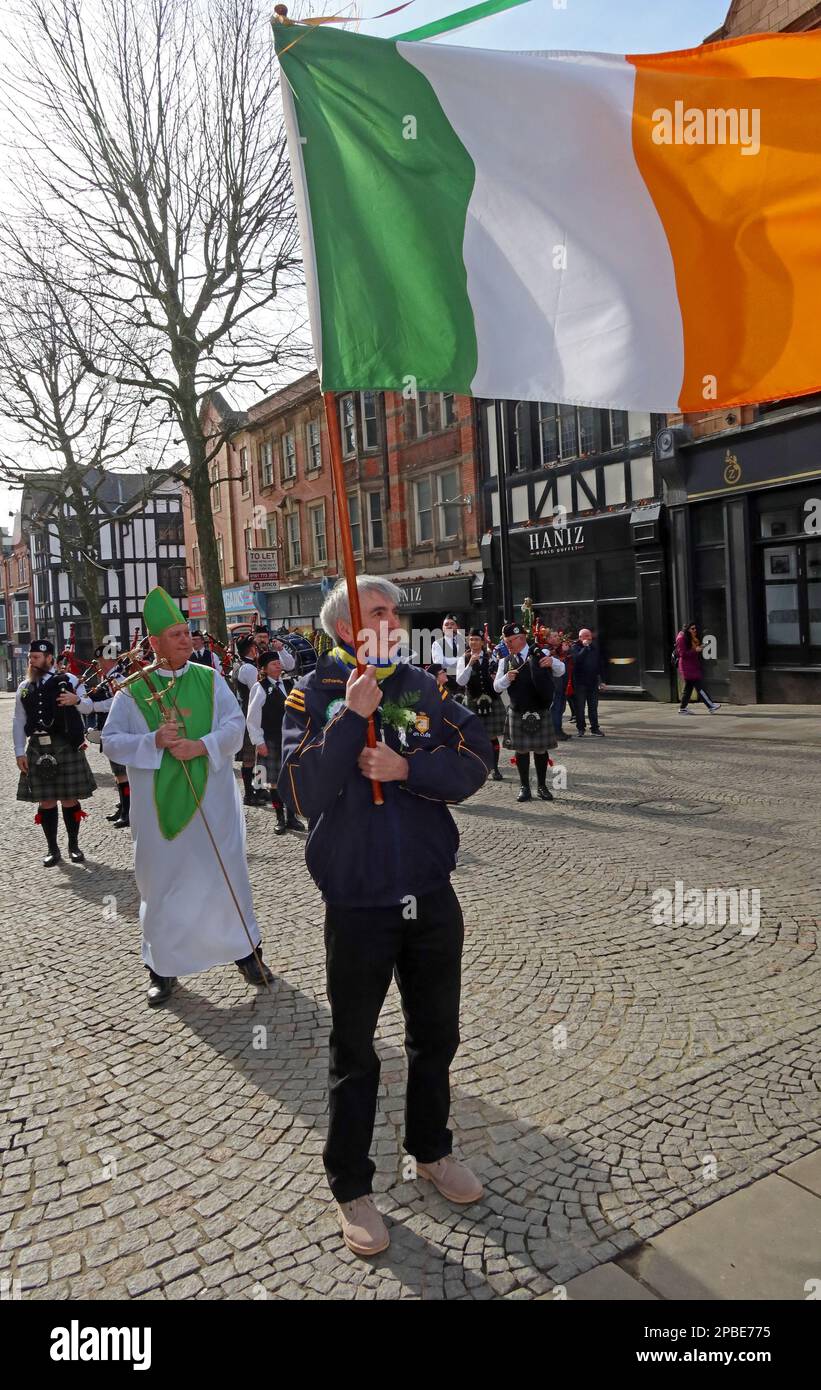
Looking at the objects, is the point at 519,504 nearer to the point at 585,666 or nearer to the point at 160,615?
the point at 585,666

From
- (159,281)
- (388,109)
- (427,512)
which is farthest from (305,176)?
(427,512)

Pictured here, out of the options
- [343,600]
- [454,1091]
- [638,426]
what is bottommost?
[454,1091]

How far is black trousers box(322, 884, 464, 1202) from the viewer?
2.72m

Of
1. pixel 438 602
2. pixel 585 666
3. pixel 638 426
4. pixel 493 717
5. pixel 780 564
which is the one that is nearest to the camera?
pixel 493 717

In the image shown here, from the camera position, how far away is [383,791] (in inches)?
110

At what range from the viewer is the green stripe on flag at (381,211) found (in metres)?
2.99

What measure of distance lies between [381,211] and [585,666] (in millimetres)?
12368

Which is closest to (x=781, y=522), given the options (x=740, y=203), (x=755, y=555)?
(x=755, y=555)

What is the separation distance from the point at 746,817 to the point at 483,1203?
20.3 feet

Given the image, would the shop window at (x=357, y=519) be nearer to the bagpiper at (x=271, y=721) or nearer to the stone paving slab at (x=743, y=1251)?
the bagpiper at (x=271, y=721)

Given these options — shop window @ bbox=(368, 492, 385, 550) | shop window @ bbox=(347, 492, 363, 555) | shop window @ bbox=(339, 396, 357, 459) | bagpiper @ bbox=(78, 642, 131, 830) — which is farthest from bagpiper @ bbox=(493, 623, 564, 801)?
shop window @ bbox=(339, 396, 357, 459)

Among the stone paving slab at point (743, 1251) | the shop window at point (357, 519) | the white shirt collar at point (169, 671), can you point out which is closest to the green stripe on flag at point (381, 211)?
the white shirt collar at point (169, 671)

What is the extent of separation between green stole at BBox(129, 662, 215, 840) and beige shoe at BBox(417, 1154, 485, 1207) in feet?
8.18

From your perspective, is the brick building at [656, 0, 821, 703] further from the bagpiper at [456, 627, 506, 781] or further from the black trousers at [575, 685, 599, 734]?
the bagpiper at [456, 627, 506, 781]
